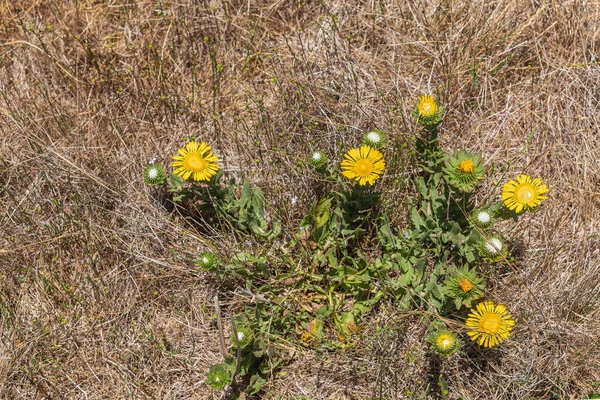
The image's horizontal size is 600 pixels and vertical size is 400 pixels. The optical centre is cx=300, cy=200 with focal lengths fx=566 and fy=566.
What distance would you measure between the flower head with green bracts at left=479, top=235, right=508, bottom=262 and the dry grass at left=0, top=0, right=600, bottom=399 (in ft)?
0.95

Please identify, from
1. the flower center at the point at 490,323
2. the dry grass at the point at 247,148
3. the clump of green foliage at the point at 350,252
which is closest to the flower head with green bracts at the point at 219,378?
the clump of green foliage at the point at 350,252

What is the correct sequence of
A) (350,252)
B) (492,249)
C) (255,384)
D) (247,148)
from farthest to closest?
(247,148), (350,252), (255,384), (492,249)

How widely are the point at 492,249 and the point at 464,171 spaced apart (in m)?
0.49

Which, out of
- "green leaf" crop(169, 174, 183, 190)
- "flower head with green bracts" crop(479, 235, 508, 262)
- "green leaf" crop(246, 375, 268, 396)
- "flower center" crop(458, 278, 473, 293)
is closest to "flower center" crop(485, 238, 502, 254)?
"flower head with green bracts" crop(479, 235, 508, 262)

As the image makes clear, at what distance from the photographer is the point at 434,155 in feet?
12.1

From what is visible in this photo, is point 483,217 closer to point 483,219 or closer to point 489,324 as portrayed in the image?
point 483,219

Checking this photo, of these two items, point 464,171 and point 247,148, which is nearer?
point 464,171

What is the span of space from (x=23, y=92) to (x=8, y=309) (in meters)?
1.74

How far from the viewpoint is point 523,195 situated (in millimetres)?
3426

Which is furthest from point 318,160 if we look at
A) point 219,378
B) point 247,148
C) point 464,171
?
point 219,378

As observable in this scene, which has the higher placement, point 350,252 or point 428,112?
point 428,112

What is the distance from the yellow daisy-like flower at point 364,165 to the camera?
11.6 ft

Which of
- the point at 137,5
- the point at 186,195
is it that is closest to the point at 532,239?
the point at 186,195

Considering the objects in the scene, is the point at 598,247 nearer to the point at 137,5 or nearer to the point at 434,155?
the point at 434,155
